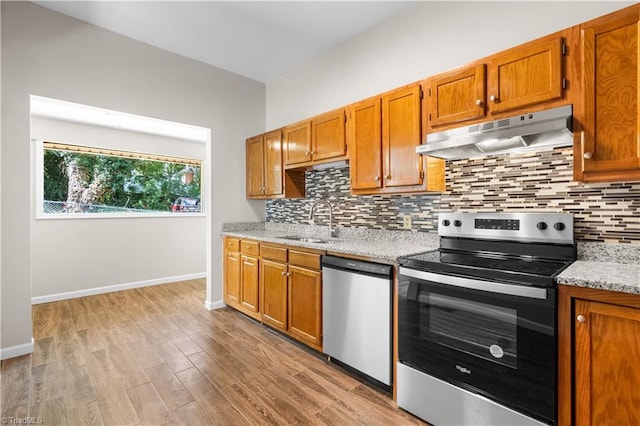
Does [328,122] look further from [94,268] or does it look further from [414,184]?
[94,268]

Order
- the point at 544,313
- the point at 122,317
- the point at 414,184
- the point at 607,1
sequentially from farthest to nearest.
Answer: the point at 122,317 → the point at 414,184 → the point at 607,1 → the point at 544,313

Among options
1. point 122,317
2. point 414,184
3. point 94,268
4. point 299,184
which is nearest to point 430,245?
point 414,184

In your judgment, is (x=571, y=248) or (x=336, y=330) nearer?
(x=571, y=248)

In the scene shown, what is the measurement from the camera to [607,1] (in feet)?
5.80

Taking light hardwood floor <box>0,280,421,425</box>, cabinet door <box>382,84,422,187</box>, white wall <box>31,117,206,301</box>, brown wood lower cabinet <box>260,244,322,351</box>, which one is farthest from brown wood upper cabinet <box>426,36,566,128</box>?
white wall <box>31,117,206,301</box>

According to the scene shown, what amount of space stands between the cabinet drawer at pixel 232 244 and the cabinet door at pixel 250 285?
0.67 feet

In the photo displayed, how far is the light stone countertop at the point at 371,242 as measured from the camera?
84.3 inches

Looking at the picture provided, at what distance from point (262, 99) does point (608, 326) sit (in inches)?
165

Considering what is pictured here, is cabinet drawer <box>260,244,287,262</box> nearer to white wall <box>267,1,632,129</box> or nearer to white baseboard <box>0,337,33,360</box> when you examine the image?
white wall <box>267,1,632,129</box>

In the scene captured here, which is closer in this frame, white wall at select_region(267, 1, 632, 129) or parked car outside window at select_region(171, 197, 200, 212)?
white wall at select_region(267, 1, 632, 129)

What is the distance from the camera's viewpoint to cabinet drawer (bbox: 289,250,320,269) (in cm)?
254

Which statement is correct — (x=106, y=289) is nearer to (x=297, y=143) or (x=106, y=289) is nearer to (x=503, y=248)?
(x=297, y=143)

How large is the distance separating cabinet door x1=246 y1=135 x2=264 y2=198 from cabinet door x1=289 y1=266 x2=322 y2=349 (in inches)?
58.5

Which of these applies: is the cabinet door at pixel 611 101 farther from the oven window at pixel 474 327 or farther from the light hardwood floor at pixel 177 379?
the light hardwood floor at pixel 177 379
